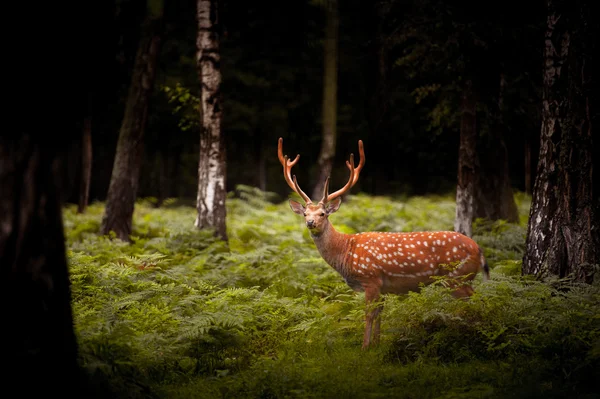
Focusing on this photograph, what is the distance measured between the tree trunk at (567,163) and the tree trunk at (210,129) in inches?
247

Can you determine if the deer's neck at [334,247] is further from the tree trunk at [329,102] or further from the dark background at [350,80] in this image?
the tree trunk at [329,102]

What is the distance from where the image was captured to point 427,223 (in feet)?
Answer: 47.8

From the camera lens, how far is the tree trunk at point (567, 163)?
6.49 meters

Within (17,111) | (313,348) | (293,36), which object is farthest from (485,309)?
(293,36)

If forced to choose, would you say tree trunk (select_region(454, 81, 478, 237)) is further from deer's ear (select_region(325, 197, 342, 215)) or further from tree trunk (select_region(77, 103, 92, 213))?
tree trunk (select_region(77, 103, 92, 213))

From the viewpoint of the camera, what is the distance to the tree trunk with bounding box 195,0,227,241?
11117 millimetres

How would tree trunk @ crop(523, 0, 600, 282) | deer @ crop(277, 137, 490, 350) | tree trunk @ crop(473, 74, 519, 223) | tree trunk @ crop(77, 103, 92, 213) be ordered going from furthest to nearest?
1. tree trunk @ crop(77, 103, 92, 213)
2. tree trunk @ crop(473, 74, 519, 223)
3. deer @ crop(277, 137, 490, 350)
4. tree trunk @ crop(523, 0, 600, 282)

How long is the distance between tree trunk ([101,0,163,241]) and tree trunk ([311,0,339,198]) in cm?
732

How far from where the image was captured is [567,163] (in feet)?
21.5

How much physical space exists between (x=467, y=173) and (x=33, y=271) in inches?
347

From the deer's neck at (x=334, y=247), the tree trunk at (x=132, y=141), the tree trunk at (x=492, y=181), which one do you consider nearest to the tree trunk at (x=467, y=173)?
the tree trunk at (x=492, y=181)

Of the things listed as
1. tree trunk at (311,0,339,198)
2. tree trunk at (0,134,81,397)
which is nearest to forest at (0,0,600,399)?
tree trunk at (0,134,81,397)

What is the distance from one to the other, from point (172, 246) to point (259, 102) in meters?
15.6

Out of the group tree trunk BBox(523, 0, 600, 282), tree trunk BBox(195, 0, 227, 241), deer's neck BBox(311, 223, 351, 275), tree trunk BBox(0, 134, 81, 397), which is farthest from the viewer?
tree trunk BBox(195, 0, 227, 241)
